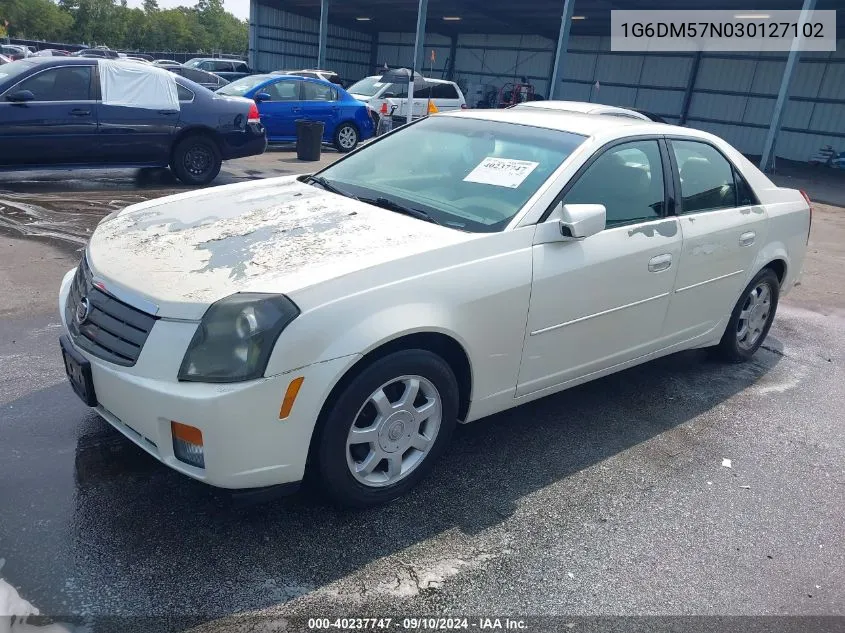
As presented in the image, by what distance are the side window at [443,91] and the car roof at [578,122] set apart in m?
15.3

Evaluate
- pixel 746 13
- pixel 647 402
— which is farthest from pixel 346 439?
pixel 746 13

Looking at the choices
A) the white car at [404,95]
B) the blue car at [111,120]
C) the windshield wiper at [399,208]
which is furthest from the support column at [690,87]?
the windshield wiper at [399,208]

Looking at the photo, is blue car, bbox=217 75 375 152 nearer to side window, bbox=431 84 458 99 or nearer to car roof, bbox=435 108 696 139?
side window, bbox=431 84 458 99

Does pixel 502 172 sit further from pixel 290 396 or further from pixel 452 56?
pixel 452 56

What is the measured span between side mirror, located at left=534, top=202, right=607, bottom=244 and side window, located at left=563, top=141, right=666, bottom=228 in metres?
0.15

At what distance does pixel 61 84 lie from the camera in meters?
8.49

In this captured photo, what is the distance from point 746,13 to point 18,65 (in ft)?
65.4

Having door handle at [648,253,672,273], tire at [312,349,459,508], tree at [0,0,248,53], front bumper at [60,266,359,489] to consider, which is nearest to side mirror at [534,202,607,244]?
door handle at [648,253,672,273]

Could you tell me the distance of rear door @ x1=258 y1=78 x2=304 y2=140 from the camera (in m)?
14.1

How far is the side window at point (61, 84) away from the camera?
8305 mm

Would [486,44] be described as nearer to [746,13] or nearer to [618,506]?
[746,13]

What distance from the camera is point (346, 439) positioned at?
8.93 feet

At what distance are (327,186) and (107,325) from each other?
1.58 m

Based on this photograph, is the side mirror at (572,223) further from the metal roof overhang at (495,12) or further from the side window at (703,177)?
the metal roof overhang at (495,12)
